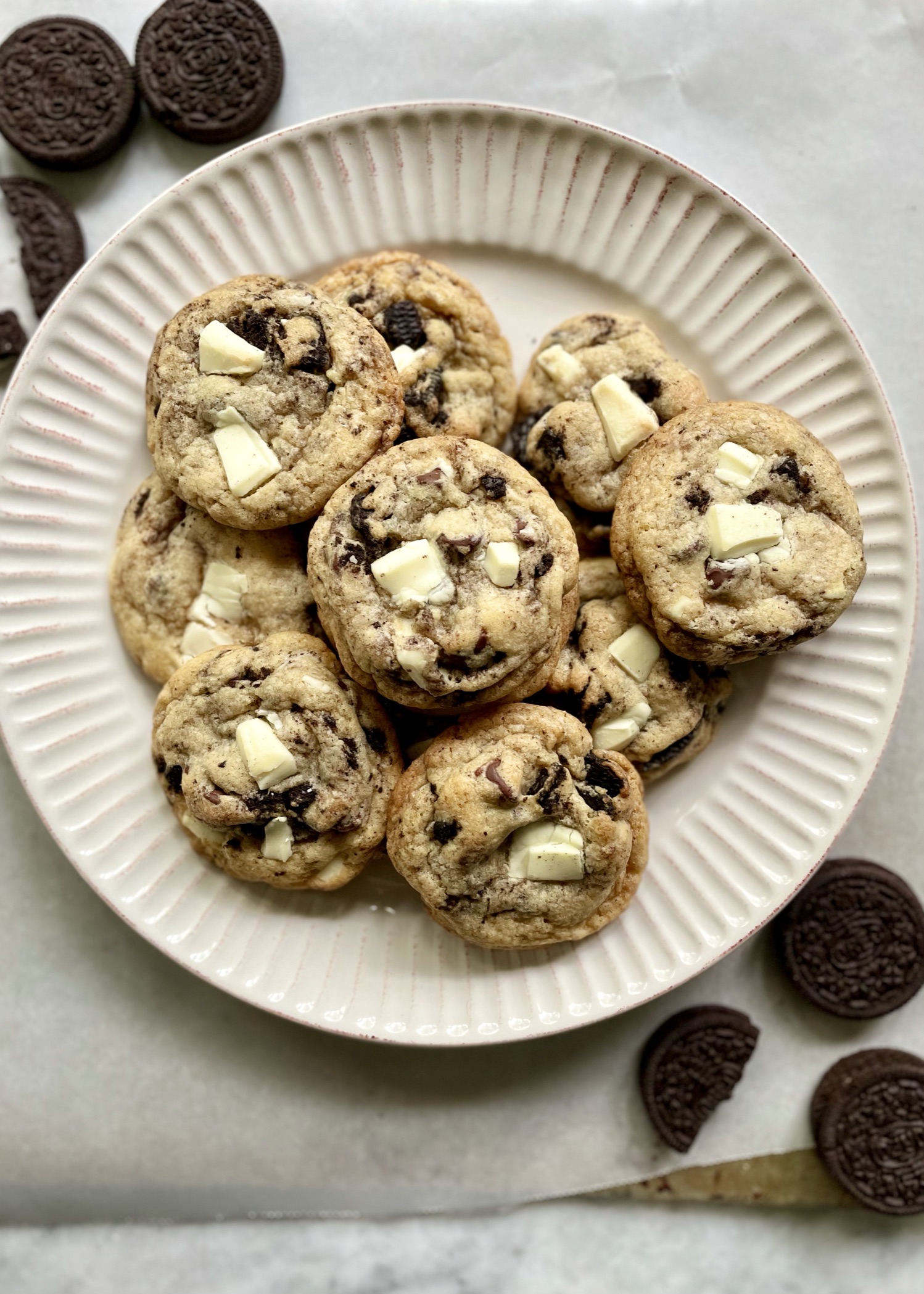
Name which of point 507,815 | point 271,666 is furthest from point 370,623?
point 507,815

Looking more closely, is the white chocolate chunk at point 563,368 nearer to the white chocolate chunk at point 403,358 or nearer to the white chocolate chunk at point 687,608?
the white chocolate chunk at point 403,358

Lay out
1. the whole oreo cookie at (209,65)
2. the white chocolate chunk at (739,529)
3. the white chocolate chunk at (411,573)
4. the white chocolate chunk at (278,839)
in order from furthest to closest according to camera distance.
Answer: the whole oreo cookie at (209,65), the white chocolate chunk at (278,839), the white chocolate chunk at (739,529), the white chocolate chunk at (411,573)

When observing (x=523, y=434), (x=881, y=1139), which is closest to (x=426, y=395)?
(x=523, y=434)

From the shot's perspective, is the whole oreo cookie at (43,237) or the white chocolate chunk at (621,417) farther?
the whole oreo cookie at (43,237)

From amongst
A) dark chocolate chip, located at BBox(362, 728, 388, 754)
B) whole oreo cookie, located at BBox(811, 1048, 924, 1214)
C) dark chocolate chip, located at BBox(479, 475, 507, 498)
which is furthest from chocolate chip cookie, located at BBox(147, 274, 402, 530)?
whole oreo cookie, located at BBox(811, 1048, 924, 1214)

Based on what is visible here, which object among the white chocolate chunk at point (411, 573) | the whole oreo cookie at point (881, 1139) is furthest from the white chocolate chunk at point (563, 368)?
the whole oreo cookie at point (881, 1139)

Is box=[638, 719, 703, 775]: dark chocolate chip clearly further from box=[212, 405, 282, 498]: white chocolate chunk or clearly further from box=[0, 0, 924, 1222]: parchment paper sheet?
box=[212, 405, 282, 498]: white chocolate chunk
